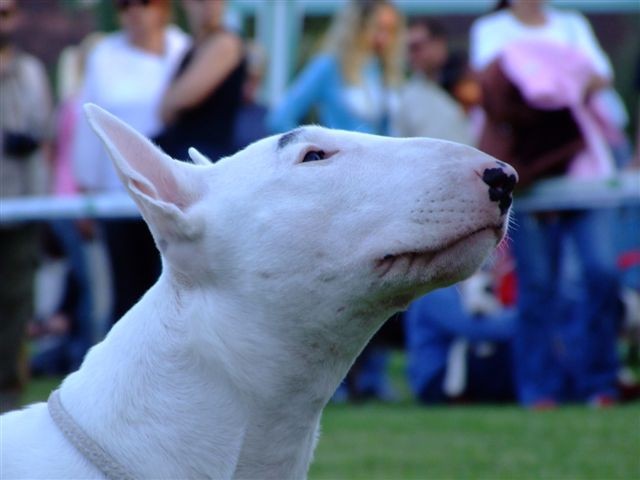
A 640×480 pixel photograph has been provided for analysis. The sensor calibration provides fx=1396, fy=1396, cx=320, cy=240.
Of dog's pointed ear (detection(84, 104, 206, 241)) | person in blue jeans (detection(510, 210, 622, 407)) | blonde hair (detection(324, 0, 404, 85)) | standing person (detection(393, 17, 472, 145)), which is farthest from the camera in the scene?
standing person (detection(393, 17, 472, 145))

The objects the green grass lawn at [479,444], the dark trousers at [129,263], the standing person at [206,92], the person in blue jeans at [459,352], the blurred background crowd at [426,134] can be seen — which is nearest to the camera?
the green grass lawn at [479,444]

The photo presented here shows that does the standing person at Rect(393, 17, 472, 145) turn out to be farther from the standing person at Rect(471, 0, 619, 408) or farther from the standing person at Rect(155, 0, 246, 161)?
the standing person at Rect(155, 0, 246, 161)

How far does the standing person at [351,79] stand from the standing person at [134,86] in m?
0.86

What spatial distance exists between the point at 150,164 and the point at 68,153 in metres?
9.56

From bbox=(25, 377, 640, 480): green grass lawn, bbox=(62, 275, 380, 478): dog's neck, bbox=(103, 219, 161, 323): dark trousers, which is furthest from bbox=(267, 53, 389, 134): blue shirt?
bbox=(62, 275, 380, 478): dog's neck

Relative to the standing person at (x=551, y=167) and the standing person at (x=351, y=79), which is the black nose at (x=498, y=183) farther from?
the standing person at (x=351, y=79)

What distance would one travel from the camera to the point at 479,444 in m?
7.32

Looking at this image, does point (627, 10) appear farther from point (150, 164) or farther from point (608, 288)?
point (150, 164)

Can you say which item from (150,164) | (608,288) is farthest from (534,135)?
(150,164)

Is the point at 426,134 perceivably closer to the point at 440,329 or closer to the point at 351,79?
the point at 351,79

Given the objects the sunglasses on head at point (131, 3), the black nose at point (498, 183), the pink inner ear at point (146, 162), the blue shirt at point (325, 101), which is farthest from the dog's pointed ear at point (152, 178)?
the blue shirt at point (325, 101)

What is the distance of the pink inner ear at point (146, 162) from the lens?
3.23 metres

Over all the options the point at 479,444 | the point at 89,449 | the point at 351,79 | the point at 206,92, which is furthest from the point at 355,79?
the point at 89,449

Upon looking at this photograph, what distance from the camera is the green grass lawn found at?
6488 millimetres
